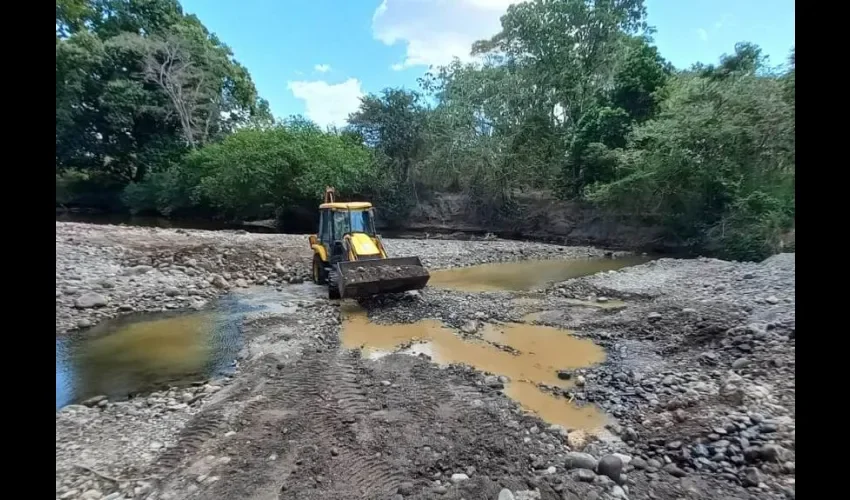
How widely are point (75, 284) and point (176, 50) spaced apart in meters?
5.39

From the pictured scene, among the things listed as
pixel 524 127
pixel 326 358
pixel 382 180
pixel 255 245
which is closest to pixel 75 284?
pixel 255 245

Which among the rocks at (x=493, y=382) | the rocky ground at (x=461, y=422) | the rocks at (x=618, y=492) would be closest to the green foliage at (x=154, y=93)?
the rocky ground at (x=461, y=422)

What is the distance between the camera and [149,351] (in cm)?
359

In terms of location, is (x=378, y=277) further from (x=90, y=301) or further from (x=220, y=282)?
(x=90, y=301)

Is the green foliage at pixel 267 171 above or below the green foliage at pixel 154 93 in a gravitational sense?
below

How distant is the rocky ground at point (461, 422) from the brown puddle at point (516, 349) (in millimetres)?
151

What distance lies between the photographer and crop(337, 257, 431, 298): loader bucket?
14.0ft

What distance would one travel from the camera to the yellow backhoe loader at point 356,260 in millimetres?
4332

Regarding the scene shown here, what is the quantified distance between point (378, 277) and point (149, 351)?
85.6 inches

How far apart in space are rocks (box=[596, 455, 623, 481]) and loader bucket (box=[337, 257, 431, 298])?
2.90 meters

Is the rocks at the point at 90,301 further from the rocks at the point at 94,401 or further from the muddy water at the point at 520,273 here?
the muddy water at the point at 520,273

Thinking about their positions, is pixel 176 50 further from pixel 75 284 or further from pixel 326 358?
pixel 326 358

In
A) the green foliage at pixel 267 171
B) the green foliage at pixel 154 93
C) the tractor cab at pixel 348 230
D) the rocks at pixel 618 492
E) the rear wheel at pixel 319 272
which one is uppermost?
the green foliage at pixel 154 93
